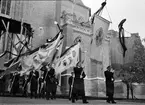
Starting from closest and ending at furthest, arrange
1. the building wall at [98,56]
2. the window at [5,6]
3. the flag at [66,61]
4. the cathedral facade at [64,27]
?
the flag at [66,61] → the building wall at [98,56] → the window at [5,6] → the cathedral facade at [64,27]

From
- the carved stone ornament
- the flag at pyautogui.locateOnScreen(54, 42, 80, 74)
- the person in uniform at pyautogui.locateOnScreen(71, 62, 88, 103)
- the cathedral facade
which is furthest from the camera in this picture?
the cathedral facade

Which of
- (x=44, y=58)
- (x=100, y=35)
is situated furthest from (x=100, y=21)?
(x=44, y=58)

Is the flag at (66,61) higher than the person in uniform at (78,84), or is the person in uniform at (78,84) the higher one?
the flag at (66,61)

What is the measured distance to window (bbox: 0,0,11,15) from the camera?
902 inches

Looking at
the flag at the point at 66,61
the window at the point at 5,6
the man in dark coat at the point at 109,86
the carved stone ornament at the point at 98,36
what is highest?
the window at the point at 5,6

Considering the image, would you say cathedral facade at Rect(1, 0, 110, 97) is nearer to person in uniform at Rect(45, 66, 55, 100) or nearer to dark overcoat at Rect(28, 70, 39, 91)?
dark overcoat at Rect(28, 70, 39, 91)

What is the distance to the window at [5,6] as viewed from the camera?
22922mm

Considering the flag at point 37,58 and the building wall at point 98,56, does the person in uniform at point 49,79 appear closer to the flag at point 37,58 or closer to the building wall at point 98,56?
the flag at point 37,58

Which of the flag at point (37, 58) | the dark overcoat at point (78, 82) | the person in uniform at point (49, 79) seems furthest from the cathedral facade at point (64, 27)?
the dark overcoat at point (78, 82)

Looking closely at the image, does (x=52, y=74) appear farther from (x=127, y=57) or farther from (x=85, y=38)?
(x=127, y=57)

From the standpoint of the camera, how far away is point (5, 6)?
2322 centimetres

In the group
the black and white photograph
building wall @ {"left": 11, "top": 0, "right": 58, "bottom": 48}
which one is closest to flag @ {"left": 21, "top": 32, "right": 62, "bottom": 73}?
the black and white photograph

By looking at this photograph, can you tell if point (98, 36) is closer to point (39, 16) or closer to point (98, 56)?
point (98, 56)

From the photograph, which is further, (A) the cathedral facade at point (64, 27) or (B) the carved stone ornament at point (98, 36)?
(A) the cathedral facade at point (64, 27)
